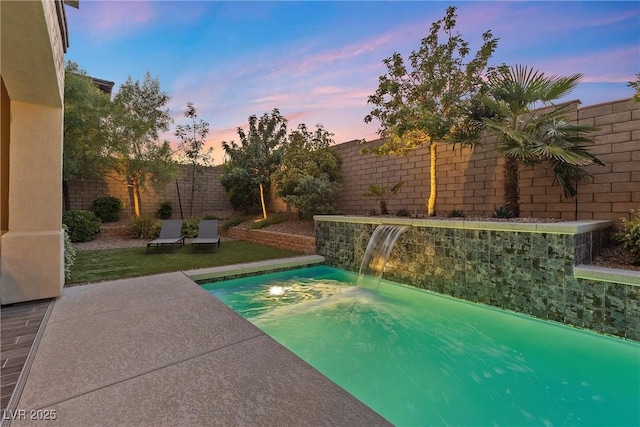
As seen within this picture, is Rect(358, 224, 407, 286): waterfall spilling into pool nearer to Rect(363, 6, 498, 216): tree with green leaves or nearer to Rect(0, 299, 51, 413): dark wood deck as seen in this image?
Rect(363, 6, 498, 216): tree with green leaves

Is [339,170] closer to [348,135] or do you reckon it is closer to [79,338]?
[348,135]

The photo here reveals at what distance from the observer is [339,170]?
10125mm

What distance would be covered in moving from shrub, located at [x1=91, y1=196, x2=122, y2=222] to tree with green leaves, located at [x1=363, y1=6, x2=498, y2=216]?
11.0 meters

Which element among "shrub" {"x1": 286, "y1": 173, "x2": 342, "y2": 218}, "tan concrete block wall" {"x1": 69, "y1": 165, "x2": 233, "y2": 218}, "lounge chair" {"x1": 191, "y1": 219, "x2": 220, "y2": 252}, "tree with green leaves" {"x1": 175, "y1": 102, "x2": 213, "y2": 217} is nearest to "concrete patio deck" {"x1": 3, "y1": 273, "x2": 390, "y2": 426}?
"lounge chair" {"x1": 191, "y1": 219, "x2": 220, "y2": 252}

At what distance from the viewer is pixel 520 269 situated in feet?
13.4

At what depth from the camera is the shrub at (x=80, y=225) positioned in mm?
9244

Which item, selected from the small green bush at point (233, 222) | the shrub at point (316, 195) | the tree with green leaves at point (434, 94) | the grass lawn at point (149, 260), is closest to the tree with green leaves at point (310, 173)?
the shrub at point (316, 195)

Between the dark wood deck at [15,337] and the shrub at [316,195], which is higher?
the shrub at [316,195]

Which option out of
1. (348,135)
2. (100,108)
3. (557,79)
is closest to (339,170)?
(348,135)

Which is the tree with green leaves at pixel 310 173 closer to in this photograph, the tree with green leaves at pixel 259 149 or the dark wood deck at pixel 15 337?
the tree with green leaves at pixel 259 149

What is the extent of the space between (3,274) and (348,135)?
9644mm

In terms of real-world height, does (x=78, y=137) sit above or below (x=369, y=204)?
above

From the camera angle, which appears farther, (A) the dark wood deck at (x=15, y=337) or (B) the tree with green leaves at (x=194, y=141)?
(B) the tree with green leaves at (x=194, y=141)

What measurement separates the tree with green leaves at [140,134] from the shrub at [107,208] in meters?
0.69
